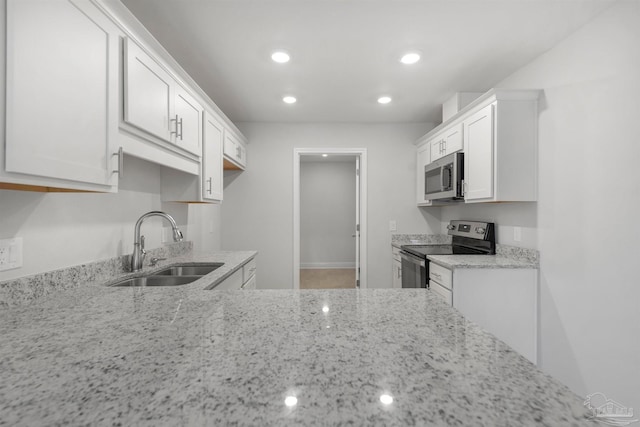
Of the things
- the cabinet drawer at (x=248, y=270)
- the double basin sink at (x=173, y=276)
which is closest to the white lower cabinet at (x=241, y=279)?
the cabinet drawer at (x=248, y=270)

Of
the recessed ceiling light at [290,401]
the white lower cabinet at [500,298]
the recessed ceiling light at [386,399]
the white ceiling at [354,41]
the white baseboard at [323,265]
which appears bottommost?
the white baseboard at [323,265]

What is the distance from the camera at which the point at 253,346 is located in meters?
0.72

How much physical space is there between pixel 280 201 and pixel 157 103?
2.24 meters

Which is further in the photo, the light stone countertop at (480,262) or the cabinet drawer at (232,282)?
the light stone countertop at (480,262)

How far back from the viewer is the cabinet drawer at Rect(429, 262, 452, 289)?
2277mm

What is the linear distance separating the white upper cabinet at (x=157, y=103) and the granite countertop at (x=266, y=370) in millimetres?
946

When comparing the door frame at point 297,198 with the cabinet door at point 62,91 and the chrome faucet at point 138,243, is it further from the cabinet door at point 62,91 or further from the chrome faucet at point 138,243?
the cabinet door at point 62,91

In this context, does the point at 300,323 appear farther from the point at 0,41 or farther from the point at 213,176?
the point at 213,176

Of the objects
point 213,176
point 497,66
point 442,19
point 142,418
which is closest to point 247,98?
point 213,176

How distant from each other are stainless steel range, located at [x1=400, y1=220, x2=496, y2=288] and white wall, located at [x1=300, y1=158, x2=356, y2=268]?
321 centimetres

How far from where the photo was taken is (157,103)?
5.42 ft

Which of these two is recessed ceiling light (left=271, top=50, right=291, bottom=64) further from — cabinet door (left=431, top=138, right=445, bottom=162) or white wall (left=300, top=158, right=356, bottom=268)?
white wall (left=300, top=158, right=356, bottom=268)

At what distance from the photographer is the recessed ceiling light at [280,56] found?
216 centimetres

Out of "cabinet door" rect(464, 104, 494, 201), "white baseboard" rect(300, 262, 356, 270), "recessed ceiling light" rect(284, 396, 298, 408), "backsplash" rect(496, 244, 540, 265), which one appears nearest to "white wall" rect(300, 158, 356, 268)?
"white baseboard" rect(300, 262, 356, 270)
